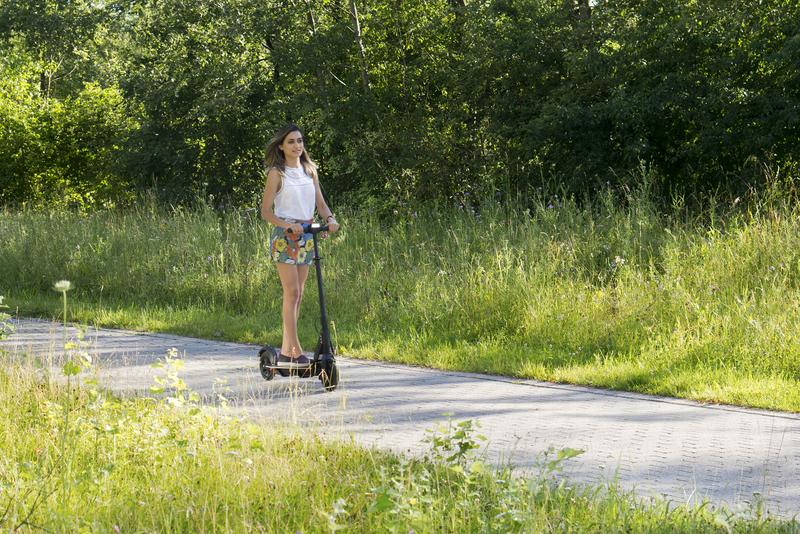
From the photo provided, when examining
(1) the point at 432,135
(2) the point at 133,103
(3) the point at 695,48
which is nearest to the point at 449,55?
(1) the point at 432,135

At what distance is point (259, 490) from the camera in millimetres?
5141

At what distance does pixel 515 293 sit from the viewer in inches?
398

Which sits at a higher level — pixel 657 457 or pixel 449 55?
pixel 449 55

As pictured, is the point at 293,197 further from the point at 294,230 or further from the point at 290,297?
the point at 290,297

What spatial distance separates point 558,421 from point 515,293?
325 cm

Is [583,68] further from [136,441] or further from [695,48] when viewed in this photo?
[136,441]

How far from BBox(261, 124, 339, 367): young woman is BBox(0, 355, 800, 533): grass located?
1896 millimetres

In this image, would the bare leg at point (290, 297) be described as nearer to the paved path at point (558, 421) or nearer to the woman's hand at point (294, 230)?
the paved path at point (558, 421)

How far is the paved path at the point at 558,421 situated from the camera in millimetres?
5516

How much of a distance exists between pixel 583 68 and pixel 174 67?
1243cm

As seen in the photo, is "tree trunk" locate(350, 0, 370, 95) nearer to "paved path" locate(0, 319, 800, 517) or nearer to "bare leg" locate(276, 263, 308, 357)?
"paved path" locate(0, 319, 800, 517)

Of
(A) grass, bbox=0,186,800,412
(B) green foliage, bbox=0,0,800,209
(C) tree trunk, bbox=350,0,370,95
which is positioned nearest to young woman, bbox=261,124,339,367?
(A) grass, bbox=0,186,800,412

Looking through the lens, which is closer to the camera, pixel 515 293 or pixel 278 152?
pixel 278 152

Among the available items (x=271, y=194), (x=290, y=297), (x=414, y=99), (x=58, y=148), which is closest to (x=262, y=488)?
(x=290, y=297)
